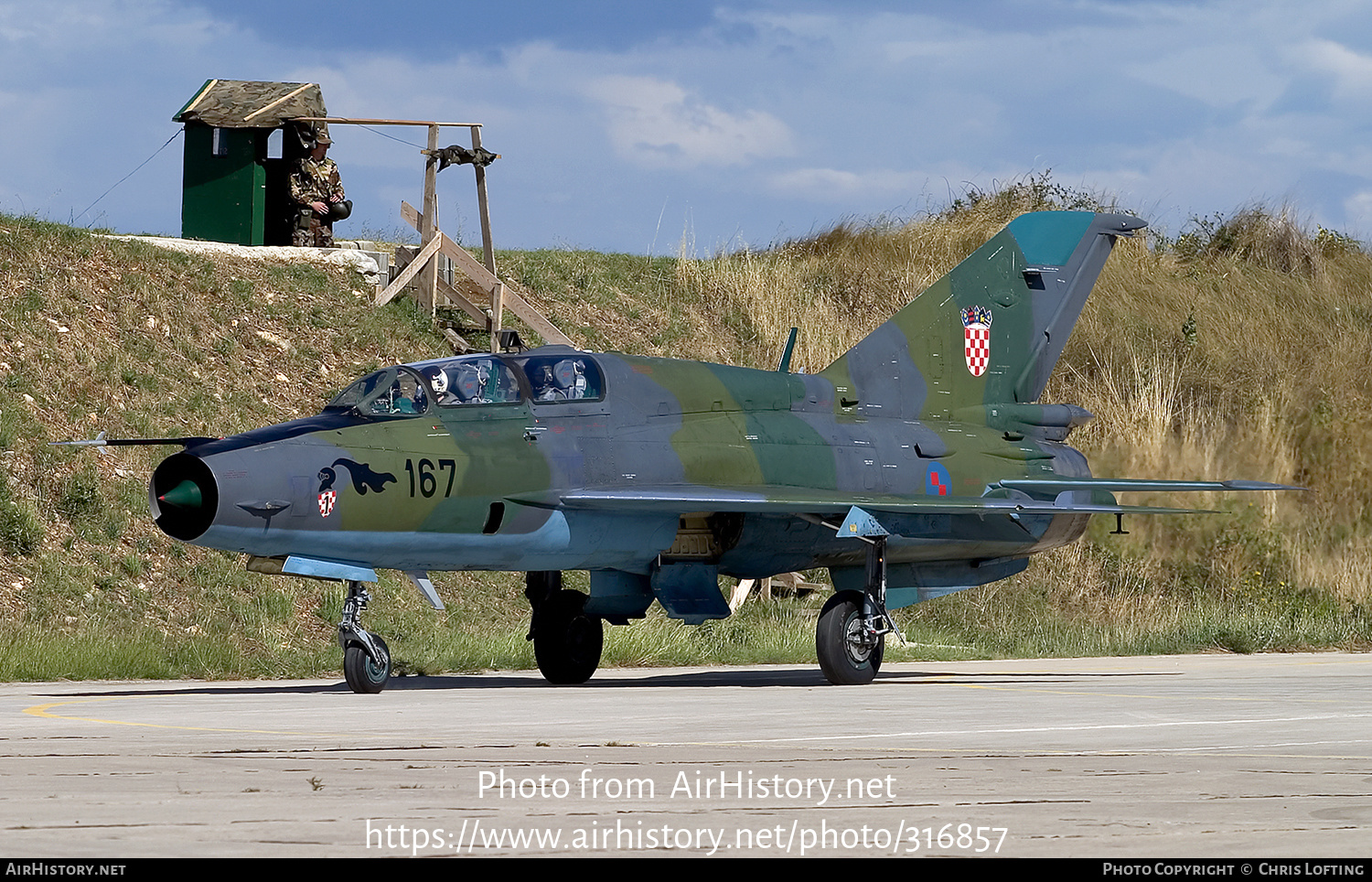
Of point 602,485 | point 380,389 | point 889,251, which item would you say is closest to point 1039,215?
point 602,485

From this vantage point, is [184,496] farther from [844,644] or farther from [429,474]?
[844,644]

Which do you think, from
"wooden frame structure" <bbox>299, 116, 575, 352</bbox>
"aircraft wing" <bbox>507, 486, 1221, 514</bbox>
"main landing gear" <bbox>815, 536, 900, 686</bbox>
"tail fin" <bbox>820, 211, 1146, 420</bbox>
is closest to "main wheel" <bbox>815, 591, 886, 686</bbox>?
"main landing gear" <bbox>815, 536, 900, 686</bbox>

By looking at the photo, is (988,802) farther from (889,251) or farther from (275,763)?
(889,251)

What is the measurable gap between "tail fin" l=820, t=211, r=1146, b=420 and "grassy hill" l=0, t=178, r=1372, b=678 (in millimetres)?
3553

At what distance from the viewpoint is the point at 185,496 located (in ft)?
38.7

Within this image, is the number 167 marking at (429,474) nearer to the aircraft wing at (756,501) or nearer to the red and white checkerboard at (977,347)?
the aircraft wing at (756,501)

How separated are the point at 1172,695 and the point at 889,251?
25180 mm

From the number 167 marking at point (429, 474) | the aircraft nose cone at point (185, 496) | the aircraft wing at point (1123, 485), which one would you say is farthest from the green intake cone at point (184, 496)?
the aircraft wing at point (1123, 485)

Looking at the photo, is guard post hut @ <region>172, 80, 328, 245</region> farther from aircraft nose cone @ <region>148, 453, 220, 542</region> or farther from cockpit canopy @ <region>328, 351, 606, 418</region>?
aircraft nose cone @ <region>148, 453, 220, 542</region>

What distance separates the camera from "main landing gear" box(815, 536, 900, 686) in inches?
572

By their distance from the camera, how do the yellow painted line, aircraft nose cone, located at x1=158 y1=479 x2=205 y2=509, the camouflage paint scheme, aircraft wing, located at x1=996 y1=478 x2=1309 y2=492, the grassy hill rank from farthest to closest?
the grassy hill → aircraft wing, located at x1=996 y1=478 x2=1309 y2=492 → the camouflage paint scheme → aircraft nose cone, located at x1=158 y1=479 x2=205 y2=509 → the yellow painted line

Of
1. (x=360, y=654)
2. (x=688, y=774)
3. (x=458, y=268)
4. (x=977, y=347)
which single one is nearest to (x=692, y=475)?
(x=360, y=654)

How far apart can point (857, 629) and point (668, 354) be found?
16.6m

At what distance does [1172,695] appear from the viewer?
1276 centimetres
